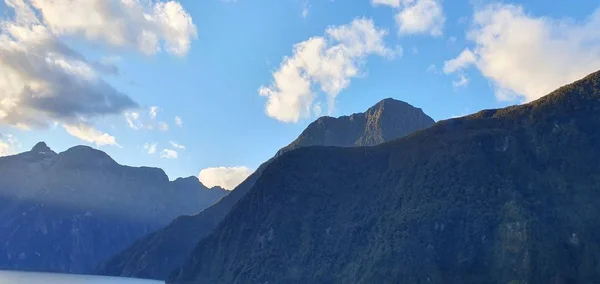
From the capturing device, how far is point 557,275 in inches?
7815

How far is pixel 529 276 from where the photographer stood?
655 ft

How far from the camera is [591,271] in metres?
198

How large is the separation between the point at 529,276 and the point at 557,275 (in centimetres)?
973

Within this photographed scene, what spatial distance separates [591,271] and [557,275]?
39.3ft

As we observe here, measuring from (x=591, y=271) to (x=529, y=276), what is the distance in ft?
71.1
